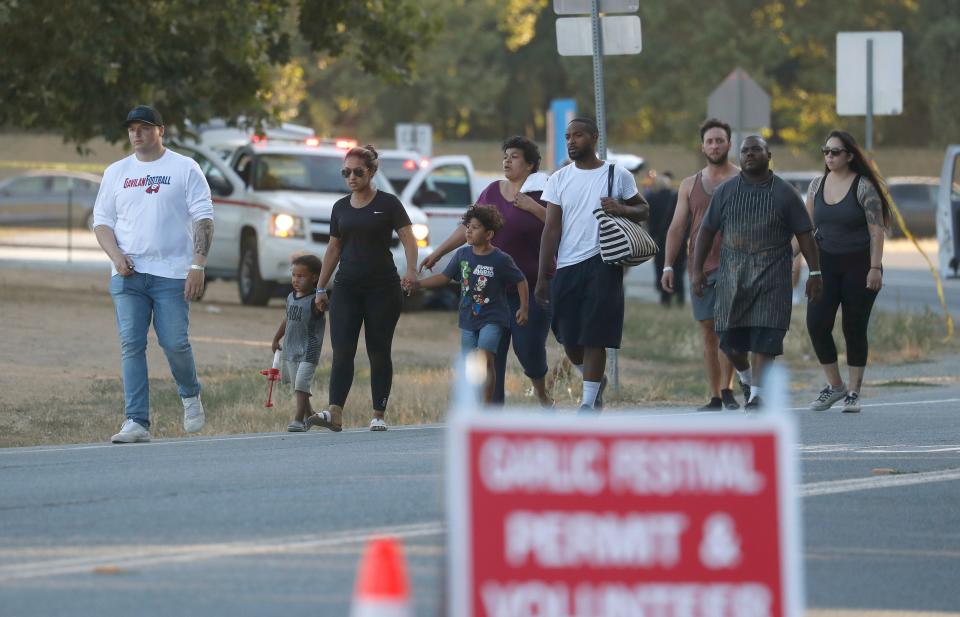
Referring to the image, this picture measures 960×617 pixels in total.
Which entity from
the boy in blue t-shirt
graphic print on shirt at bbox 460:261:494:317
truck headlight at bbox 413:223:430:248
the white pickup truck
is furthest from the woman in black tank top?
truck headlight at bbox 413:223:430:248

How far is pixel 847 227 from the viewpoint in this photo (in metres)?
12.3

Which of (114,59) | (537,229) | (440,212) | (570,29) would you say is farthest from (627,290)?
(537,229)

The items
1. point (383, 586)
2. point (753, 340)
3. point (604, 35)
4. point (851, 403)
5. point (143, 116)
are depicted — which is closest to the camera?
point (383, 586)

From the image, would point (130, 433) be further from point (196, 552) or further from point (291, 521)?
point (196, 552)

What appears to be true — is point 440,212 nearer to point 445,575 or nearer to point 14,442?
point 14,442

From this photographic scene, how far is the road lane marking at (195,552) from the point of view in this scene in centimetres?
679

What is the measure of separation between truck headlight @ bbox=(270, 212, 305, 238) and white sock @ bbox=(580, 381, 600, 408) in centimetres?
1162

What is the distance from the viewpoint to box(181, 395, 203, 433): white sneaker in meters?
11.4

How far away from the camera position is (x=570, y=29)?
563 inches

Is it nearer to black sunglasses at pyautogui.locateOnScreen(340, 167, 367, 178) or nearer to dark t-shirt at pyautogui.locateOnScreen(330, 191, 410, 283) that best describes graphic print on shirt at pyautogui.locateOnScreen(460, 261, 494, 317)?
dark t-shirt at pyautogui.locateOnScreen(330, 191, 410, 283)

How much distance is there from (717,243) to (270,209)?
1100 centimetres

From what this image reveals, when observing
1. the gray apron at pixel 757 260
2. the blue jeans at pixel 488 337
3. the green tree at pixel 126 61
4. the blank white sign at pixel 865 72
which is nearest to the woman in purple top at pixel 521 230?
the blue jeans at pixel 488 337

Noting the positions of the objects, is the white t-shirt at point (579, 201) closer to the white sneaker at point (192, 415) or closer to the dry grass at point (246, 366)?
the dry grass at point (246, 366)

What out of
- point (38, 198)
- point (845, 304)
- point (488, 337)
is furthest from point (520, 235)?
point (38, 198)
